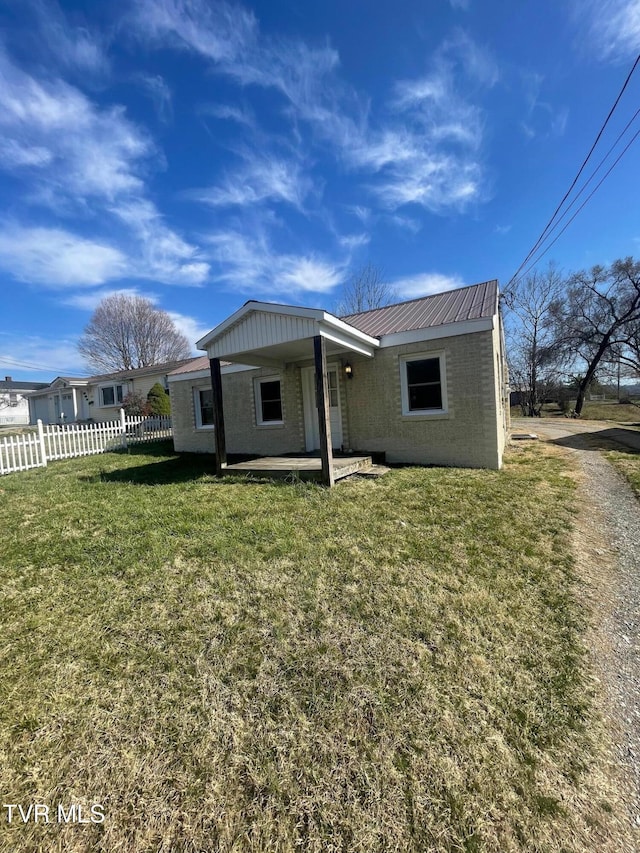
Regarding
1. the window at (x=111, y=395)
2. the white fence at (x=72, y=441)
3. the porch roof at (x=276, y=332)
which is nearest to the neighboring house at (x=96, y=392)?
the window at (x=111, y=395)

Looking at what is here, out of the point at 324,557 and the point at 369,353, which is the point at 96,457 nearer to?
the point at 369,353

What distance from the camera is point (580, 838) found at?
5.21 feet

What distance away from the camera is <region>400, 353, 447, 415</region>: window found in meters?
8.21

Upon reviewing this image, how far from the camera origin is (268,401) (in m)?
10.8

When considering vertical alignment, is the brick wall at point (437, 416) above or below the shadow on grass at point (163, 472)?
above

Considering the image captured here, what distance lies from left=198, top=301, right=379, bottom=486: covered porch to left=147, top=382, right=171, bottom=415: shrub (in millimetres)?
12753

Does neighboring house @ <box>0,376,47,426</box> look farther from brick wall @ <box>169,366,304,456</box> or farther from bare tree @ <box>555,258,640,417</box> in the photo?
bare tree @ <box>555,258,640,417</box>

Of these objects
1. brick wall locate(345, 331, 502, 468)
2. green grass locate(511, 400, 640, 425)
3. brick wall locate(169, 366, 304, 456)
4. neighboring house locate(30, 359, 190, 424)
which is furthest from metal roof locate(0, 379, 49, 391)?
green grass locate(511, 400, 640, 425)

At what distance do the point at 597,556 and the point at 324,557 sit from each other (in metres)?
3.11

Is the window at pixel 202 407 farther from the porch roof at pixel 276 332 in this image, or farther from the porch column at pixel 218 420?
the porch column at pixel 218 420

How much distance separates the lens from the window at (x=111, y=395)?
24.9 meters

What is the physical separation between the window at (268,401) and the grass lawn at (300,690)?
6.17 m

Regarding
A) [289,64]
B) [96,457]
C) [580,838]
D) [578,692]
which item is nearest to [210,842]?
[580,838]

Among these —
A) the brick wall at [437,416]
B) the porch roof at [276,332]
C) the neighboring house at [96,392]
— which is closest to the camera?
the porch roof at [276,332]
